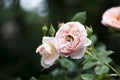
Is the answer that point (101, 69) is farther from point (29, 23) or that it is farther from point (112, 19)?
point (29, 23)

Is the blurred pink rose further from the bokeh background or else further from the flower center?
the bokeh background

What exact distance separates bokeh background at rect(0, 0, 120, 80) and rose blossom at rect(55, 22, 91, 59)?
2.90 ft

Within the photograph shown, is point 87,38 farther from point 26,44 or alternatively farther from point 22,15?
point 22,15

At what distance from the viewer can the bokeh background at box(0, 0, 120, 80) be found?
201cm

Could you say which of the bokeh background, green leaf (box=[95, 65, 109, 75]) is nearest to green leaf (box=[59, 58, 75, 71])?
green leaf (box=[95, 65, 109, 75])

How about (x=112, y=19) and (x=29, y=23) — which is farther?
(x=29, y=23)

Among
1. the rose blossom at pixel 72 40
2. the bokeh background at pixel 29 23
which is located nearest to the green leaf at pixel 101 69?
the rose blossom at pixel 72 40

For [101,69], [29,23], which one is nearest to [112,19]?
[101,69]

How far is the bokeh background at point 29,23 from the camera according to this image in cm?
201

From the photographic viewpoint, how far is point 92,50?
3.54 feet

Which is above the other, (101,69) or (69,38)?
(69,38)

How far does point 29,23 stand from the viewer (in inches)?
96.6

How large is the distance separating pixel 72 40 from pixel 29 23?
148cm

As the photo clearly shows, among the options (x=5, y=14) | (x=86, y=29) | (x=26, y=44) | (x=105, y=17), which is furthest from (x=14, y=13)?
(x=86, y=29)
